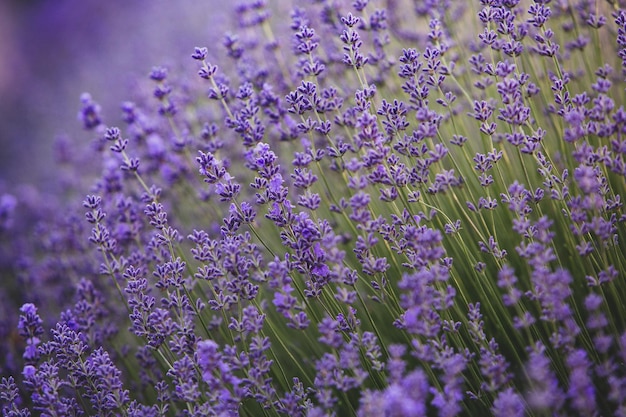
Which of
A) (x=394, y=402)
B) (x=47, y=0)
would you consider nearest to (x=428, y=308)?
(x=394, y=402)

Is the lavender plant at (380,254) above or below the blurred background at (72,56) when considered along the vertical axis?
below

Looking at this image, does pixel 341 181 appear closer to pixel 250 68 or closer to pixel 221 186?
pixel 250 68

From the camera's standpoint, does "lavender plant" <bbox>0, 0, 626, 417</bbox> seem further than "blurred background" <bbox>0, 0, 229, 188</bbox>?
No

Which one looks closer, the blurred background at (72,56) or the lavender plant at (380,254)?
the lavender plant at (380,254)

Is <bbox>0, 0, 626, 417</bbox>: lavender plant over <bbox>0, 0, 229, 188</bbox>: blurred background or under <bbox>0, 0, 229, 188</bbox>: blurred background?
under
